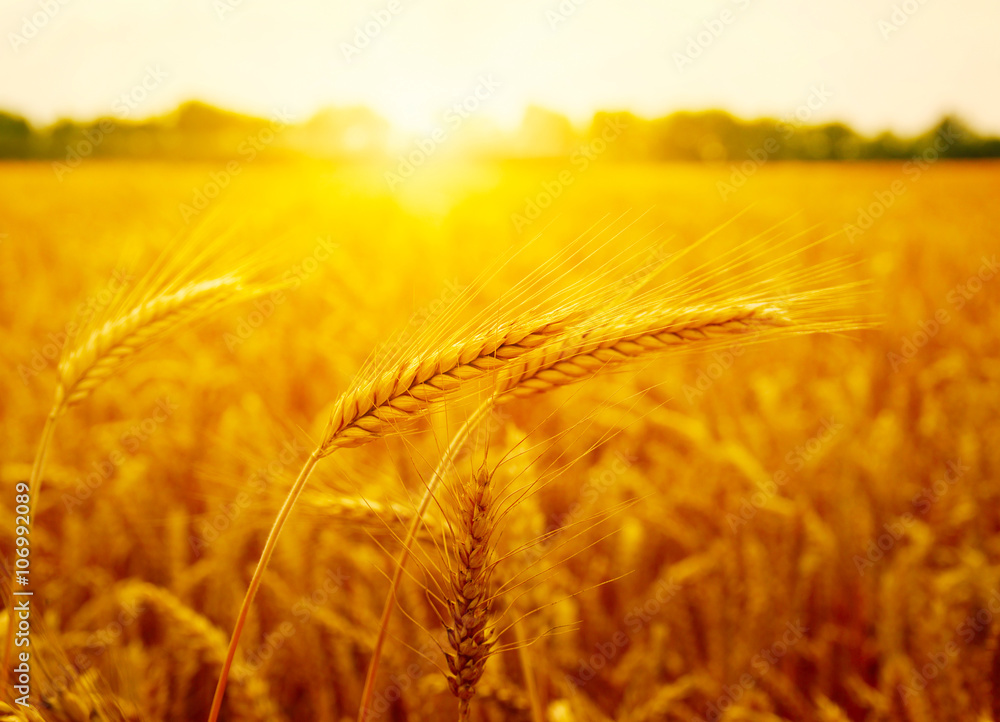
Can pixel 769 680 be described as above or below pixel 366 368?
below

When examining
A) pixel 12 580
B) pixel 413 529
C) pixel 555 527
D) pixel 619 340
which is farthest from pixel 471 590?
pixel 555 527

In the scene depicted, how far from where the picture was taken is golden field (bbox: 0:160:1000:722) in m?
1.37

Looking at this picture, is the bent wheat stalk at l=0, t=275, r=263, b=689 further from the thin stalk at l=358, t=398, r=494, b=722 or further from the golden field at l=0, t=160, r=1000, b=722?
the thin stalk at l=358, t=398, r=494, b=722

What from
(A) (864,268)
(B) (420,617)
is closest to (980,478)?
(B) (420,617)

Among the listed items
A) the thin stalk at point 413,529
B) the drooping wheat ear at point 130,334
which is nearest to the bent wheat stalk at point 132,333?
the drooping wheat ear at point 130,334

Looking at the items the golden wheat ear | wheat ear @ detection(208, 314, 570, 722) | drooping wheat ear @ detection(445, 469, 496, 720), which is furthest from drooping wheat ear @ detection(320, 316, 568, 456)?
the golden wheat ear

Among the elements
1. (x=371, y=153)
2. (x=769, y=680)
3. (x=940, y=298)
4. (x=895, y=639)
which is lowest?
(x=769, y=680)

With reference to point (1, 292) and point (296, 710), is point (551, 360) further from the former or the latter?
point (1, 292)

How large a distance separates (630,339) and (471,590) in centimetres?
41

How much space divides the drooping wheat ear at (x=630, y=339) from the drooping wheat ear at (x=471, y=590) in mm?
157

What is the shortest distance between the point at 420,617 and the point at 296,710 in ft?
1.59

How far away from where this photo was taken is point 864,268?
20.1ft

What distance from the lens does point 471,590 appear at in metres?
0.79

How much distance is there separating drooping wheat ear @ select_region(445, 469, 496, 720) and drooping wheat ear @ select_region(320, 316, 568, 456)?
129mm
